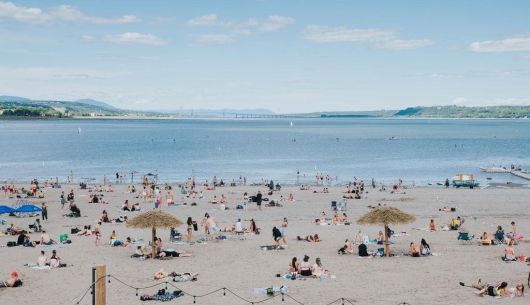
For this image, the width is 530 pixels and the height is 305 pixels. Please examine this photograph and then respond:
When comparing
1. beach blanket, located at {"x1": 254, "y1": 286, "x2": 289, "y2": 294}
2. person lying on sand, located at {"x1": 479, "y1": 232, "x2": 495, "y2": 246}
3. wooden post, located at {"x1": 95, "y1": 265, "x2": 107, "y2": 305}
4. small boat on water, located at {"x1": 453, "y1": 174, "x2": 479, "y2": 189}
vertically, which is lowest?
small boat on water, located at {"x1": 453, "y1": 174, "x2": 479, "y2": 189}

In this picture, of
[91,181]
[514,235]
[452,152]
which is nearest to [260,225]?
[514,235]

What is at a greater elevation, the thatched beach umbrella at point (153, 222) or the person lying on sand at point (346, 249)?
the thatched beach umbrella at point (153, 222)

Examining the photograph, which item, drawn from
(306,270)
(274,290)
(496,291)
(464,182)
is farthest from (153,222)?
(464,182)

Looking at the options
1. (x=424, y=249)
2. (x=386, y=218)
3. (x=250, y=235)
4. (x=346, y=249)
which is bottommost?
(x=250, y=235)

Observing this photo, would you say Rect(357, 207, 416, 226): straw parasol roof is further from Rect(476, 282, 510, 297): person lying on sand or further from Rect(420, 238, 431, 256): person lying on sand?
Rect(476, 282, 510, 297): person lying on sand

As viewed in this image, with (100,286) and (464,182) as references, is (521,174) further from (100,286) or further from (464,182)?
(100,286)

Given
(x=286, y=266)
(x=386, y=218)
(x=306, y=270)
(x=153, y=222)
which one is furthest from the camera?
(x=386, y=218)

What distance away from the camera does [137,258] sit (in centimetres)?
2628

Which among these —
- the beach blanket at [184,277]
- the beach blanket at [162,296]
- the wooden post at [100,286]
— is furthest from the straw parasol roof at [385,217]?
the wooden post at [100,286]

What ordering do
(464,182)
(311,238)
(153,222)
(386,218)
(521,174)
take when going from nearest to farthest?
(153,222)
(386,218)
(311,238)
(464,182)
(521,174)

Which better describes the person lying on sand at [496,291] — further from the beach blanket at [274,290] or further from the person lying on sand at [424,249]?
the beach blanket at [274,290]

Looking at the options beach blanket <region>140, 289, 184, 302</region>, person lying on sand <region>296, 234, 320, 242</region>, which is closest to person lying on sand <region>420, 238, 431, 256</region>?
person lying on sand <region>296, 234, 320, 242</region>

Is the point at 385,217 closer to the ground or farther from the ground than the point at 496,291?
farther from the ground

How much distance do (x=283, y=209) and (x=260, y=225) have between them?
24.0 ft
